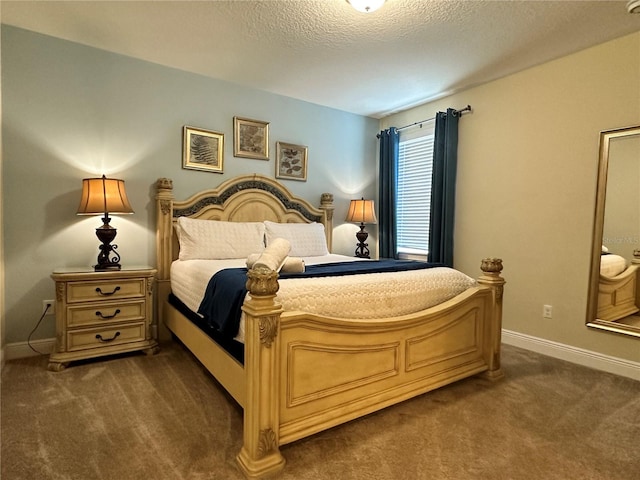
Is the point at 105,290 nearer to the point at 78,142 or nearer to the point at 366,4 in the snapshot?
the point at 78,142

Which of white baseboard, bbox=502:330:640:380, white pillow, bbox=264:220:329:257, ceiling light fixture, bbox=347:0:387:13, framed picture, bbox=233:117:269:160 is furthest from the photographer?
framed picture, bbox=233:117:269:160

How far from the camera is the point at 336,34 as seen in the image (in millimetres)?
2625

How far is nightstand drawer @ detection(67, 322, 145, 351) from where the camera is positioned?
8.23 ft

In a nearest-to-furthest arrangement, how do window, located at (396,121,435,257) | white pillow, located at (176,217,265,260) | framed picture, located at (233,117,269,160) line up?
white pillow, located at (176,217,265,260) < framed picture, located at (233,117,269,160) < window, located at (396,121,435,257)

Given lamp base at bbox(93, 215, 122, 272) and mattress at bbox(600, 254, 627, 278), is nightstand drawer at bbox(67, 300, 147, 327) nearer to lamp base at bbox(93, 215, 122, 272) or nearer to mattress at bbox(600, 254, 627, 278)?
lamp base at bbox(93, 215, 122, 272)

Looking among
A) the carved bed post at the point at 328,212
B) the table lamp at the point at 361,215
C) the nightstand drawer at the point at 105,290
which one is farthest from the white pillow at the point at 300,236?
the nightstand drawer at the point at 105,290

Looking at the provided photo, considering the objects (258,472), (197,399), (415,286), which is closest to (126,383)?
(197,399)

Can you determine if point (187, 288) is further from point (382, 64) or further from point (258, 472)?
point (382, 64)

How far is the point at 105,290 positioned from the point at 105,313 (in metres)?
0.17

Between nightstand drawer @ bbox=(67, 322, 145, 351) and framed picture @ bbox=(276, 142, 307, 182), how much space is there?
2077 millimetres

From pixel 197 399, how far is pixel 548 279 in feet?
A: 9.56

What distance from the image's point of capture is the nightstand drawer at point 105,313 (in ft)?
8.22

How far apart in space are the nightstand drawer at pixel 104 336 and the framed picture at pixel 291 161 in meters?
2.08

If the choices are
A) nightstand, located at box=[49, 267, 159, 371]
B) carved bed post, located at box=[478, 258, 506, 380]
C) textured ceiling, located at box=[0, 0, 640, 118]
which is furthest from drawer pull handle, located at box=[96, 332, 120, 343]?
carved bed post, located at box=[478, 258, 506, 380]
